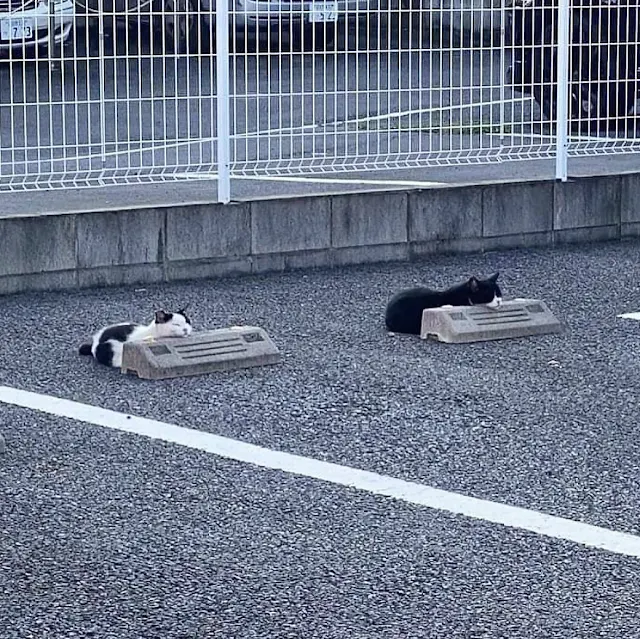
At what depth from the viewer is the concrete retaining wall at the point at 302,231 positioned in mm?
8742

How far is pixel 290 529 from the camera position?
4762 millimetres

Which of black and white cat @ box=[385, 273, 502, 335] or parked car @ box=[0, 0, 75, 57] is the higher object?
parked car @ box=[0, 0, 75, 57]

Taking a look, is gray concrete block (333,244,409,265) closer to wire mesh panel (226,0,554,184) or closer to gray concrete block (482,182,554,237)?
wire mesh panel (226,0,554,184)

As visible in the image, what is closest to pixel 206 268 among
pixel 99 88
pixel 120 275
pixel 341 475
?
pixel 120 275

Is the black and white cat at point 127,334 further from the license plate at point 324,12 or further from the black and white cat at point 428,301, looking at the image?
the license plate at point 324,12

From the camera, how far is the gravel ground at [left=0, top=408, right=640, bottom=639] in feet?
13.3

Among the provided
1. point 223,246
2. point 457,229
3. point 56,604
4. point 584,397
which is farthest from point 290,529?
point 457,229


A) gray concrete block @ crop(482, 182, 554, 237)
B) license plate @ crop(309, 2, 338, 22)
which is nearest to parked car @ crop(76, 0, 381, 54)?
license plate @ crop(309, 2, 338, 22)

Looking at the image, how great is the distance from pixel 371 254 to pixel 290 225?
0.60m

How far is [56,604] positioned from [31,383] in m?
2.59

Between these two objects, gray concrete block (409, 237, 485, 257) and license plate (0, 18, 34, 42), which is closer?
license plate (0, 18, 34, 42)

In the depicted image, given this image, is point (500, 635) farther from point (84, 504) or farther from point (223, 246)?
point (223, 246)

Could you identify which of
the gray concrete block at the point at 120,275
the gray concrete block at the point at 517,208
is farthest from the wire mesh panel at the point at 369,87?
the gray concrete block at the point at 120,275

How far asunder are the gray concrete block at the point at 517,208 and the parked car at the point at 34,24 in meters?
2.92
